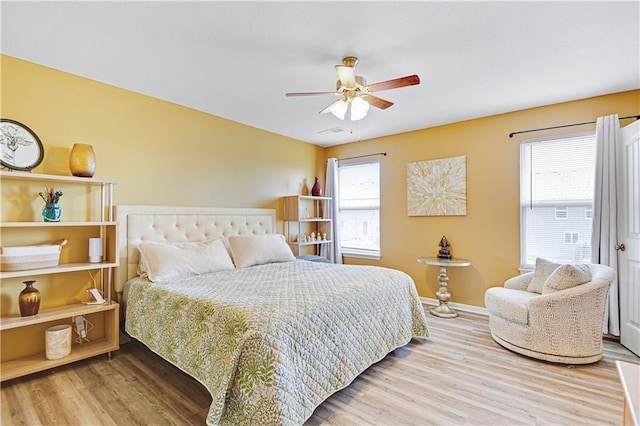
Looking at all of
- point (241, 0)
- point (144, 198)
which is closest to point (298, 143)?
point (144, 198)

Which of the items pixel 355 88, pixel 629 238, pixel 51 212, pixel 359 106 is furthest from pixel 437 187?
pixel 51 212

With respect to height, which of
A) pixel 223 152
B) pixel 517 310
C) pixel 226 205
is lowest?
pixel 517 310

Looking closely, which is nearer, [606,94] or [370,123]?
[606,94]

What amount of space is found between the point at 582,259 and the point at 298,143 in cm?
403

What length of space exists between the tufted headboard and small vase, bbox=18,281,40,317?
62 centimetres

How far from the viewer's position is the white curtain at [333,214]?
521 cm

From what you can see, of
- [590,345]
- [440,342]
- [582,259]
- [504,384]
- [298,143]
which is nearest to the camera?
[504,384]

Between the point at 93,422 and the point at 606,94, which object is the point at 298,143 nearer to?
the point at 606,94

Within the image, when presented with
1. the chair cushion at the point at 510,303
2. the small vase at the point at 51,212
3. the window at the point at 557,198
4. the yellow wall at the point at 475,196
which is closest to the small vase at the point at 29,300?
the small vase at the point at 51,212

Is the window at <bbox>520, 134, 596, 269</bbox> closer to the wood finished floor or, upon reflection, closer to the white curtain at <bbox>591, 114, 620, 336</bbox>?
the white curtain at <bbox>591, 114, 620, 336</bbox>

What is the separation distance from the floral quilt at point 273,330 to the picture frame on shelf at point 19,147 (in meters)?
1.30

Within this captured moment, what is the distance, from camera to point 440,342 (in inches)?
120

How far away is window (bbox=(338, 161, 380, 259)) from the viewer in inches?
198

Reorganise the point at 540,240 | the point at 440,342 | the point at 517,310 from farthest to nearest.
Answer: the point at 540,240
the point at 440,342
the point at 517,310
